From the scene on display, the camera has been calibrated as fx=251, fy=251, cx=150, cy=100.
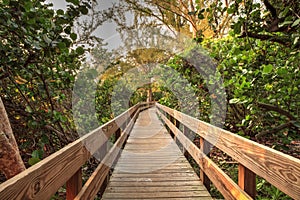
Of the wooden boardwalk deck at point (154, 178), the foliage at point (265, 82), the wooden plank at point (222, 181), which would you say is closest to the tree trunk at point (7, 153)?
the wooden boardwalk deck at point (154, 178)

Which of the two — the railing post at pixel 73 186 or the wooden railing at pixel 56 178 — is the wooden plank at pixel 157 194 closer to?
the wooden railing at pixel 56 178

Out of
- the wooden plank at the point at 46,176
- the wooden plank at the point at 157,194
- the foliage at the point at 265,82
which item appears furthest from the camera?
the wooden plank at the point at 157,194

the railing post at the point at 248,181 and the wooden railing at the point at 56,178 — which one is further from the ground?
the wooden railing at the point at 56,178

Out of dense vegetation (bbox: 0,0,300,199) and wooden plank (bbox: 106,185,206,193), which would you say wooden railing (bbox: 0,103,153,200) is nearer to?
dense vegetation (bbox: 0,0,300,199)

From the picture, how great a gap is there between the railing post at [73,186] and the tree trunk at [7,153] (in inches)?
16.9

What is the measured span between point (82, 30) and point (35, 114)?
1930mm

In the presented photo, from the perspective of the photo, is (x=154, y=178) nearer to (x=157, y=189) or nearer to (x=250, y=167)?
(x=157, y=189)

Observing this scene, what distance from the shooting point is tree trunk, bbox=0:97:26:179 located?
5.36ft

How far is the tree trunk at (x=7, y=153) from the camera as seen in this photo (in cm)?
163

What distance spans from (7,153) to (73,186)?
50cm

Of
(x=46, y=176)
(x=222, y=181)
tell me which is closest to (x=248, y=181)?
(x=222, y=181)

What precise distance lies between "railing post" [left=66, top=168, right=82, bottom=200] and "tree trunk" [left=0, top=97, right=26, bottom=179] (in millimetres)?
428

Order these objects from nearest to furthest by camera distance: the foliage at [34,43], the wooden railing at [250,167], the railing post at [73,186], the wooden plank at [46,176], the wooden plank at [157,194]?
the wooden plank at [46,176]
the wooden railing at [250,167]
the railing post at [73,186]
the foliage at [34,43]
the wooden plank at [157,194]

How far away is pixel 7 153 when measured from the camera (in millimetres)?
1649
